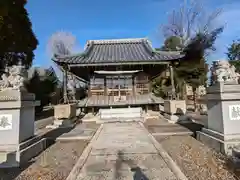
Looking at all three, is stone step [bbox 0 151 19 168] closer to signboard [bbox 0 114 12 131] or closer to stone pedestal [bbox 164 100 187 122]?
signboard [bbox 0 114 12 131]

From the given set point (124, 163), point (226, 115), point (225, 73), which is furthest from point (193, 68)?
point (124, 163)

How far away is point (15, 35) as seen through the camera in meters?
12.7

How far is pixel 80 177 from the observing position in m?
3.73

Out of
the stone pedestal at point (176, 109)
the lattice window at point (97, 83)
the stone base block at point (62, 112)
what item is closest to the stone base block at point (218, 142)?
the stone pedestal at point (176, 109)

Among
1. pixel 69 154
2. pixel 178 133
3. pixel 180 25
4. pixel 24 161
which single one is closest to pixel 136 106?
pixel 178 133

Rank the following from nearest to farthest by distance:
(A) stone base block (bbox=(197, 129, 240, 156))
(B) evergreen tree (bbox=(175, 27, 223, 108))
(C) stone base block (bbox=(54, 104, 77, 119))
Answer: (A) stone base block (bbox=(197, 129, 240, 156)) < (C) stone base block (bbox=(54, 104, 77, 119)) < (B) evergreen tree (bbox=(175, 27, 223, 108))

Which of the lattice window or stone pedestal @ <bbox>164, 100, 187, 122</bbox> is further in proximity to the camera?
the lattice window

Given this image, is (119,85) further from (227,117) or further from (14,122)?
(14,122)

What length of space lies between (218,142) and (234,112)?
960 mm

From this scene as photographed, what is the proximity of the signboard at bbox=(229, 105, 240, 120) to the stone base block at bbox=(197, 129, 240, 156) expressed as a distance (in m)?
0.63

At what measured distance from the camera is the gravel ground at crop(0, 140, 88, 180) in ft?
13.0

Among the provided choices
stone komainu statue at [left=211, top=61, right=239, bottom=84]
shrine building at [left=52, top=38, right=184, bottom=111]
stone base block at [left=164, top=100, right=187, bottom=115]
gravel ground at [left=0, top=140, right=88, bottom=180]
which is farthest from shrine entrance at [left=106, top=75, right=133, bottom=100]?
stone komainu statue at [left=211, top=61, right=239, bottom=84]

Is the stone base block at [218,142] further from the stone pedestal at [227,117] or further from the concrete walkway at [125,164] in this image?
the concrete walkway at [125,164]

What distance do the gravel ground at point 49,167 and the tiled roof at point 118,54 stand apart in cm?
861
